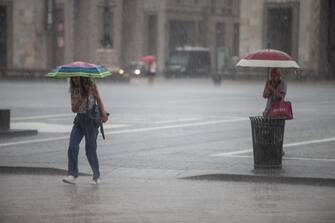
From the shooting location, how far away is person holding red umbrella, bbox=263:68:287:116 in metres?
17.1

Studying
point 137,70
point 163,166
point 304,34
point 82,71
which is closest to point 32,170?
point 163,166

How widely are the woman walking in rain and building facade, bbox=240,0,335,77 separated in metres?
46.3

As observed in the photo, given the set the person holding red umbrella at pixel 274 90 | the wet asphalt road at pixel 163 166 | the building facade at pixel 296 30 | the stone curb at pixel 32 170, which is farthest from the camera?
the building facade at pixel 296 30

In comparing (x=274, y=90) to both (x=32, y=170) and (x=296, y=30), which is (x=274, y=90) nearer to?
(x=32, y=170)

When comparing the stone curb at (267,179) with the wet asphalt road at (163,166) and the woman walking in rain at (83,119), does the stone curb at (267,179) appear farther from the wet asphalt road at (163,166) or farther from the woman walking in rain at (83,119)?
the woman walking in rain at (83,119)

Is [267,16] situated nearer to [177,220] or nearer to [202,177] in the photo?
[202,177]

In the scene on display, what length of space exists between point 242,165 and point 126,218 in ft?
18.1

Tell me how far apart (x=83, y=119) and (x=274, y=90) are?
4202 millimetres

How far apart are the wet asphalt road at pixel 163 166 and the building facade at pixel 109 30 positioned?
97.5 ft

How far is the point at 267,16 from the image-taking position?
203ft

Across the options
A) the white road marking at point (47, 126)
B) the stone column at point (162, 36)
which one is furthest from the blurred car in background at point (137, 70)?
the white road marking at point (47, 126)

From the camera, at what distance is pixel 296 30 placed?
60656 mm

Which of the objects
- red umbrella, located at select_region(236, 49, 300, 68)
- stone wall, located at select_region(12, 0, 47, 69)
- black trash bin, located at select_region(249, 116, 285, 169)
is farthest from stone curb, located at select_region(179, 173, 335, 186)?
stone wall, located at select_region(12, 0, 47, 69)

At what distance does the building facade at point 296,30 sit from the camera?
6034cm
